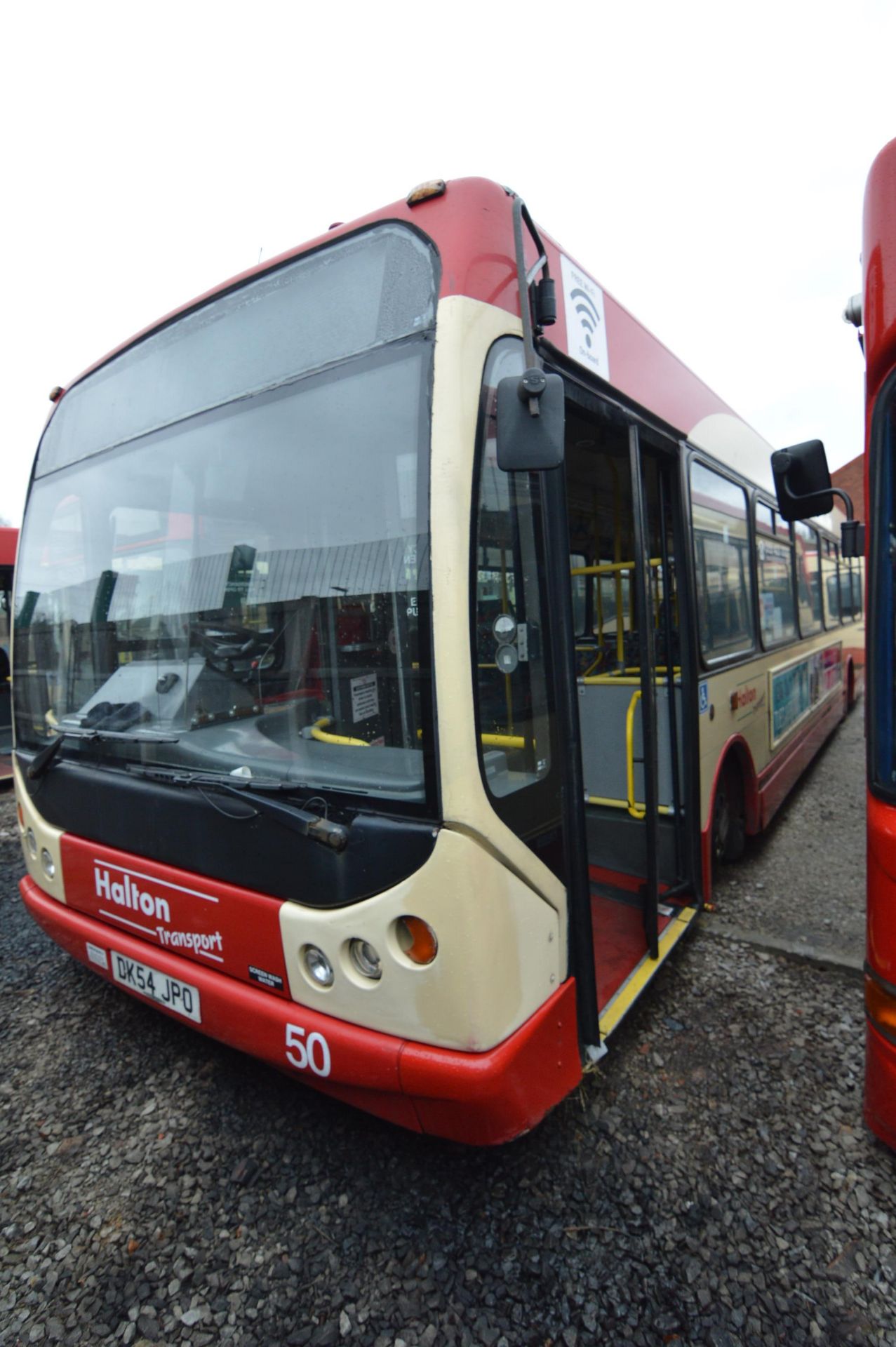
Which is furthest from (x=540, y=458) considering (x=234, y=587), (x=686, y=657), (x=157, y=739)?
(x=686, y=657)

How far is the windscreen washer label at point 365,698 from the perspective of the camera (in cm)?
197

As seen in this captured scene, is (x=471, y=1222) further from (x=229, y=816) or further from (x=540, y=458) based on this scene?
(x=540, y=458)

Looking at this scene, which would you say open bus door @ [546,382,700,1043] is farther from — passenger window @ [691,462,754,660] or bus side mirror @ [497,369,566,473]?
bus side mirror @ [497,369,566,473]

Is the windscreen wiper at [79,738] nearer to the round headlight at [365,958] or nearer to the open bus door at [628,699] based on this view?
the round headlight at [365,958]

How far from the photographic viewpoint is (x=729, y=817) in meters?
4.43

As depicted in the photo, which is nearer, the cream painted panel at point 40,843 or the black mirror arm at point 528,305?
the black mirror arm at point 528,305

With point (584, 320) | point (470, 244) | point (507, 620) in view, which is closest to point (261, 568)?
point (507, 620)

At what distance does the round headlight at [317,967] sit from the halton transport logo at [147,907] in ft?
1.13

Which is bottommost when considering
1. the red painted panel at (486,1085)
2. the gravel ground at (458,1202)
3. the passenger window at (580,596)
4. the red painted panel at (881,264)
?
the gravel ground at (458,1202)

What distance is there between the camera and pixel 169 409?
2.48 metres

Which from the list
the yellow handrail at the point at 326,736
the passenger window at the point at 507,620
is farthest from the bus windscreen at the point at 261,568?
the passenger window at the point at 507,620

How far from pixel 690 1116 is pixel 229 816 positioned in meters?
1.83

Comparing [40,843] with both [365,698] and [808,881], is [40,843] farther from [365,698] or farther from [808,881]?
[808,881]

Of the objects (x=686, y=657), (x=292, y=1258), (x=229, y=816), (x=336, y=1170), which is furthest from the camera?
(x=686, y=657)
